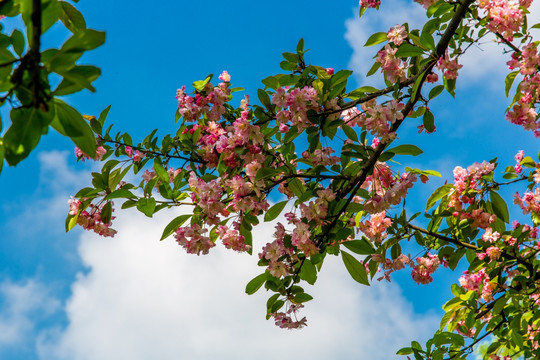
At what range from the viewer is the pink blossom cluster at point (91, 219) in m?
3.31

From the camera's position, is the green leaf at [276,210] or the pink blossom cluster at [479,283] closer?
the green leaf at [276,210]

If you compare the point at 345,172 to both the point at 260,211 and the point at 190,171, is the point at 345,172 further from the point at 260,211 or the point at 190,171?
the point at 190,171

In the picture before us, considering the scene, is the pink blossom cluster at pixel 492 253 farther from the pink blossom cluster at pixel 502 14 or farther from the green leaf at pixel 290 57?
the green leaf at pixel 290 57

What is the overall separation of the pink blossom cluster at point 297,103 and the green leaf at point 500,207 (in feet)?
4.41

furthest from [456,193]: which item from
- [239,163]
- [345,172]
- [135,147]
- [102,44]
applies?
[102,44]

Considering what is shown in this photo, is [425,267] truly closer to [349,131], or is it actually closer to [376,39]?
[349,131]

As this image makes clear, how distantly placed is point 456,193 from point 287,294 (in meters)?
1.28

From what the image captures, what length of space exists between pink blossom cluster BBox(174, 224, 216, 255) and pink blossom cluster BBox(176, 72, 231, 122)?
2.30 feet

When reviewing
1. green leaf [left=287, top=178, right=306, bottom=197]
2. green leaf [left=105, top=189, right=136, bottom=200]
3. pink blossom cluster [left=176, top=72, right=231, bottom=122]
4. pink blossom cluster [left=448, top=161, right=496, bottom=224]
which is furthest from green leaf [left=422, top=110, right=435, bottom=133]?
green leaf [left=105, top=189, right=136, bottom=200]

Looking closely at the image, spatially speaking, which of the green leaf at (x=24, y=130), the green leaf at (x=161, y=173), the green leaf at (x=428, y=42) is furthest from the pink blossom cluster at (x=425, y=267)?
the green leaf at (x=24, y=130)

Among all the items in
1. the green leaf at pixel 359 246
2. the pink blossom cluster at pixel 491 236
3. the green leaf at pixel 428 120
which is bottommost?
the green leaf at pixel 359 246

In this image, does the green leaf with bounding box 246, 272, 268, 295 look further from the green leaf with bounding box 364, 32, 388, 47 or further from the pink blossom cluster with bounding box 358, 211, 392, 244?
the green leaf with bounding box 364, 32, 388, 47

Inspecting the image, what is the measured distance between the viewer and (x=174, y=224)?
308 cm

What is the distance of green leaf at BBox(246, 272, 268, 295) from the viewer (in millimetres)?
2924
